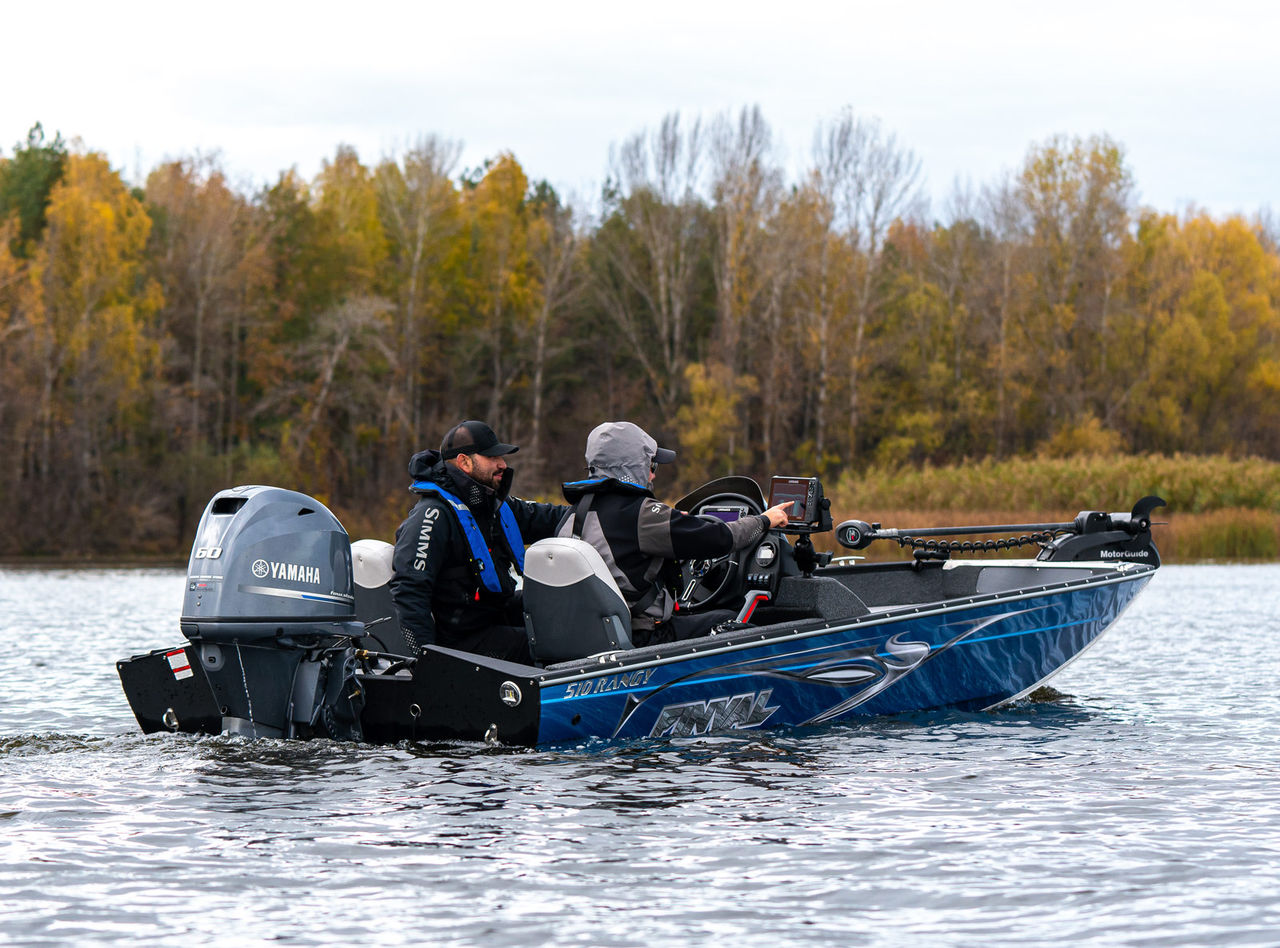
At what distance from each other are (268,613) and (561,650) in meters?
1.32

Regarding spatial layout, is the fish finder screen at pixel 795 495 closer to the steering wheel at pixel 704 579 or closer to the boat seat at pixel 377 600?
the steering wheel at pixel 704 579

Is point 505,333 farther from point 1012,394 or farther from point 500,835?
point 500,835

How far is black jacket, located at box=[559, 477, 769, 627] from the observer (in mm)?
6930

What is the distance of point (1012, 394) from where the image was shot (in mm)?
45312

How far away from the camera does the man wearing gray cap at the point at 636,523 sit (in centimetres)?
694

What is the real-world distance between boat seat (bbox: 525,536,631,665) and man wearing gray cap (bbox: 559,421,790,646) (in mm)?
212

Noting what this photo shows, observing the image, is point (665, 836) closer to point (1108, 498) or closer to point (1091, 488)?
point (1091, 488)

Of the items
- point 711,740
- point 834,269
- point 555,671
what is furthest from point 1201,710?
point 834,269

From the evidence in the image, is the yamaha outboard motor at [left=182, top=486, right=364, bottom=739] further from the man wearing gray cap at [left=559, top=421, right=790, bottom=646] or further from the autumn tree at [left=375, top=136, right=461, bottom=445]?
the autumn tree at [left=375, top=136, right=461, bottom=445]

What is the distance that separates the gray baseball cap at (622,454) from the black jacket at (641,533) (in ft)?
0.17

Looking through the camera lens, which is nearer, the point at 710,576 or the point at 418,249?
the point at 710,576

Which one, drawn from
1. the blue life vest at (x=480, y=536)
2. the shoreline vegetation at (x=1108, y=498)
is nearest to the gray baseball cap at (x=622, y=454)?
the blue life vest at (x=480, y=536)

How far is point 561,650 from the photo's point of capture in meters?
6.81

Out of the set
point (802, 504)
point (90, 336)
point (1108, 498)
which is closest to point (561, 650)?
point (802, 504)
